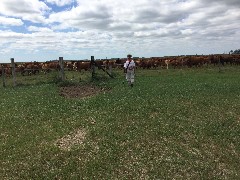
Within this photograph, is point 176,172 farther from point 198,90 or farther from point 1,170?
point 198,90

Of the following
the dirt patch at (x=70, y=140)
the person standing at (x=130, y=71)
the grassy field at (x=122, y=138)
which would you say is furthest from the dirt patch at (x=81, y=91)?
the dirt patch at (x=70, y=140)

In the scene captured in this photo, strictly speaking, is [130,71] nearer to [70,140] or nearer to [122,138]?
[122,138]

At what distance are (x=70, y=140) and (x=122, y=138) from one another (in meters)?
1.95

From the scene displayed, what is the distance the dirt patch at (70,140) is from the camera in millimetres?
12430

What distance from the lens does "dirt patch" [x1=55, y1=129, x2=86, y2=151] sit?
12430mm

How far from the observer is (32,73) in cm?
4834

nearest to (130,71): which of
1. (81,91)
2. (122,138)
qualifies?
(81,91)

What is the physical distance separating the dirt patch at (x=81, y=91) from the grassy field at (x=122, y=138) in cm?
214

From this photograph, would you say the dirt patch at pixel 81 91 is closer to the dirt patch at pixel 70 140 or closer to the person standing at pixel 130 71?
the person standing at pixel 130 71

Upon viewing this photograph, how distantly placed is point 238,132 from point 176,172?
4288 mm

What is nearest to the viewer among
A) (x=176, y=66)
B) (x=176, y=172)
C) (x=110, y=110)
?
(x=176, y=172)

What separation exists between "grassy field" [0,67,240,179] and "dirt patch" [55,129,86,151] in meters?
0.04

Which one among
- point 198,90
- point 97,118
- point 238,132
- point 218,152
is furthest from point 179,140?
point 198,90

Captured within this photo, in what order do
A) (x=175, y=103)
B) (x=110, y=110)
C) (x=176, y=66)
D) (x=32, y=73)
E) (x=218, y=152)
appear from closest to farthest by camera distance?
(x=218, y=152) < (x=110, y=110) < (x=175, y=103) < (x=32, y=73) < (x=176, y=66)
